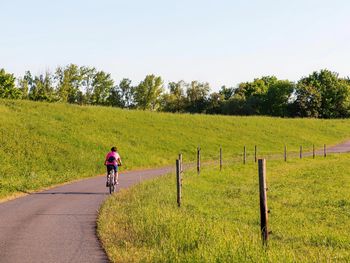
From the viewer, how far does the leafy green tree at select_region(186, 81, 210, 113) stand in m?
123

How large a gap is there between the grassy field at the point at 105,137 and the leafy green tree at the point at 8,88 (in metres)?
40.7

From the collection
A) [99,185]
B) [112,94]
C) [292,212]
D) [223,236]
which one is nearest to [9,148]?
[99,185]

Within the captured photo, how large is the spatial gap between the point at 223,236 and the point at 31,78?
117 metres

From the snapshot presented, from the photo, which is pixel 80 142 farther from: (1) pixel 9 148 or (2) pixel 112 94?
(2) pixel 112 94

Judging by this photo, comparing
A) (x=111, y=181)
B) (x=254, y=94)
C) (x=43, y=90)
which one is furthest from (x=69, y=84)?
(x=111, y=181)

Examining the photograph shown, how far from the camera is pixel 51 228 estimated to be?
12.4 metres

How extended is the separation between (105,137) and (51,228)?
3263 cm

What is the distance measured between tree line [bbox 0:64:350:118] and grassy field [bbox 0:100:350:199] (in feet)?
105

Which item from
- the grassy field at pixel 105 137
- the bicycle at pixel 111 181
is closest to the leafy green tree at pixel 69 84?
the grassy field at pixel 105 137

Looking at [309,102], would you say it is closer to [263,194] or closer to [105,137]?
[105,137]

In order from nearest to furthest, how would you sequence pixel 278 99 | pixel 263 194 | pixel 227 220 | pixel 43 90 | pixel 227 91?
pixel 263 194 < pixel 227 220 < pixel 43 90 < pixel 278 99 < pixel 227 91

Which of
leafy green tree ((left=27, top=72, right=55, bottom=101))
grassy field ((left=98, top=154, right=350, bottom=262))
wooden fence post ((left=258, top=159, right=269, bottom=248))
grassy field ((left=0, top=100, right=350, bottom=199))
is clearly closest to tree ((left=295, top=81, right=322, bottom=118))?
grassy field ((left=0, top=100, right=350, bottom=199))

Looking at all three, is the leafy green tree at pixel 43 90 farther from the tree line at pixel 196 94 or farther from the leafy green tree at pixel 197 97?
the leafy green tree at pixel 197 97

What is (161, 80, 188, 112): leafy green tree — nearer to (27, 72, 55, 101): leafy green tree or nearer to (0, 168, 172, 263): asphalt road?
(27, 72, 55, 101): leafy green tree
